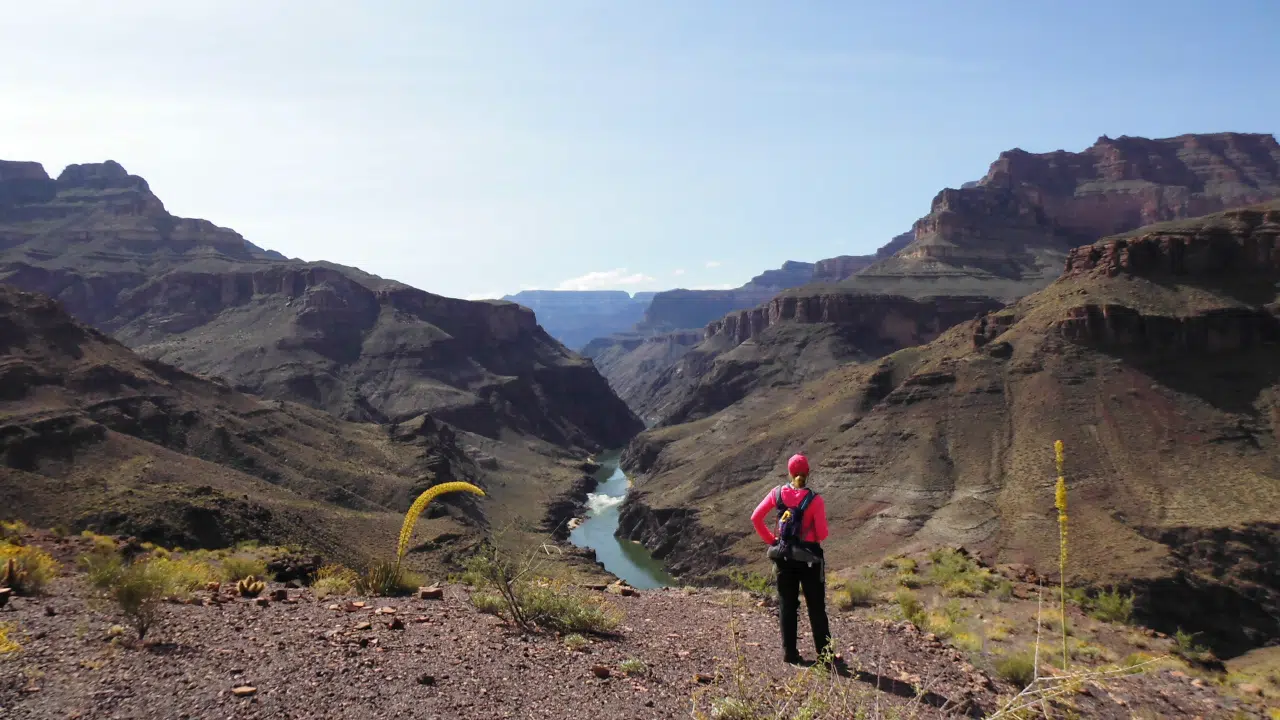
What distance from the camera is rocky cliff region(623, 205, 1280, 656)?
34438 millimetres

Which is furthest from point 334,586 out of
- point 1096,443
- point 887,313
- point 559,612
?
point 887,313

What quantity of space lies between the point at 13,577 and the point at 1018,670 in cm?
1246

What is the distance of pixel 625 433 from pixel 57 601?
141307 millimetres

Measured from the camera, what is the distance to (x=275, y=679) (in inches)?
253

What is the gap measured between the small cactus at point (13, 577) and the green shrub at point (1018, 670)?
1219cm

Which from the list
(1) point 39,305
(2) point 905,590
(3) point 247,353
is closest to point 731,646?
(2) point 905,590

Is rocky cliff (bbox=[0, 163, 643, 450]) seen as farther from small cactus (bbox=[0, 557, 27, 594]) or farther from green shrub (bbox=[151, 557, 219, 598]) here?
small cactus (bbox=[0, 557, 27, 594])

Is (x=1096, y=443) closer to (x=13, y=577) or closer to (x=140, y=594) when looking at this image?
(x=140, y=594)

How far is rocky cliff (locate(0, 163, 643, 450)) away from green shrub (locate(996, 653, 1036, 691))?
323 ft

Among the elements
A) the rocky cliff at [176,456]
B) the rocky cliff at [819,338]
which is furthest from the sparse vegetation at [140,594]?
the rocky cliff at [819,338]

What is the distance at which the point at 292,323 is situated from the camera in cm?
11919

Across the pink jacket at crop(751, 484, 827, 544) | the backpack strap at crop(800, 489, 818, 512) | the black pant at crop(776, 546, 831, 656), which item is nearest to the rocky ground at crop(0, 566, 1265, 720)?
the black pant at crop(776, 546, 831, 656)

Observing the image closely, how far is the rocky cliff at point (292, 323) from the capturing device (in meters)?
110

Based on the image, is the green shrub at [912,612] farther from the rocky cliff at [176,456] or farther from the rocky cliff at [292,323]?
the rocky cliff at [292,323]
